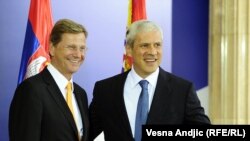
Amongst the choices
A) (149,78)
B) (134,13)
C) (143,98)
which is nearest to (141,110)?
(143,98)

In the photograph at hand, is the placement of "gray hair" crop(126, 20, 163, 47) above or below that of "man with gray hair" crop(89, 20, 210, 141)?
above

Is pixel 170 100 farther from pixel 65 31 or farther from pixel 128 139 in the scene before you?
pixel 65 31

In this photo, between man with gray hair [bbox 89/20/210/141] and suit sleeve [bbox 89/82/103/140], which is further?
suit sleeve [bbox 89/82/103/140]

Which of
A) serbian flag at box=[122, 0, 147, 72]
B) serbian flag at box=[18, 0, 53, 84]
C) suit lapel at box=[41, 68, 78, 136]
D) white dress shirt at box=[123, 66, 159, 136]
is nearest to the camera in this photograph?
suit lapel at box=[41, 68, 78, 136]

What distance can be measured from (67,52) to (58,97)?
0.79ft

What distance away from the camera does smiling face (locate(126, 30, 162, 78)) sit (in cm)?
214

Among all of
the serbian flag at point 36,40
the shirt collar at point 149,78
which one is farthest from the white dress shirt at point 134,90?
the serbian flag at point 36,40

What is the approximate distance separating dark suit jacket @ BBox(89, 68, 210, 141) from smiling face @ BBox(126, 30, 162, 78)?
0.09 meters

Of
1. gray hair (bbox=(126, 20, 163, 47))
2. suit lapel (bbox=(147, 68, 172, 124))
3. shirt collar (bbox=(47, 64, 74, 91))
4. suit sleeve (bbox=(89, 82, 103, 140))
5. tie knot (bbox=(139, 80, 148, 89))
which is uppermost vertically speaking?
gray hair (bbox=(126, 20, 163, 47))

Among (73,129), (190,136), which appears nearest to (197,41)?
(73,129)

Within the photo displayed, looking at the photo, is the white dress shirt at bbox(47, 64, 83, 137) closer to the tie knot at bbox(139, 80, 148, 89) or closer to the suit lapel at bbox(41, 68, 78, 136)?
the suit lapel at bbox(41, 68, 78, 136)

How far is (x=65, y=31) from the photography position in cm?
209

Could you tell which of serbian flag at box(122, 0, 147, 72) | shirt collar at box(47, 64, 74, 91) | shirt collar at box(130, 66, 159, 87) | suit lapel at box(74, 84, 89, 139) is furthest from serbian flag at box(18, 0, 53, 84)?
shirt collar at box(130, 66, 159, 87)

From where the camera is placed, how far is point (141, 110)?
2.11 m
